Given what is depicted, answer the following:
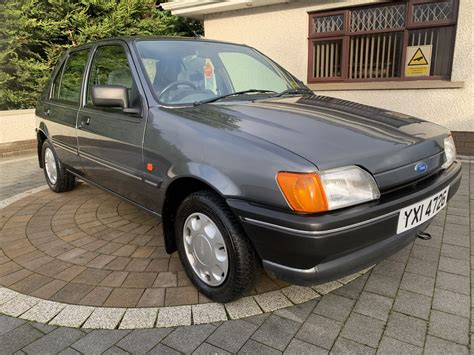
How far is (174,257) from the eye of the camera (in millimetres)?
3012

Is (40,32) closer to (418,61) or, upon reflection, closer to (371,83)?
(371,83)

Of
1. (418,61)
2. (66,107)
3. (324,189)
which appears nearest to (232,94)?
(324,189)

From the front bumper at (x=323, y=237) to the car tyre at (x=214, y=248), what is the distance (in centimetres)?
12

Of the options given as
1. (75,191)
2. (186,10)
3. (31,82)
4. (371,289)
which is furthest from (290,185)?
(31,82)

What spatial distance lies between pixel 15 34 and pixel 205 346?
8.55 metres

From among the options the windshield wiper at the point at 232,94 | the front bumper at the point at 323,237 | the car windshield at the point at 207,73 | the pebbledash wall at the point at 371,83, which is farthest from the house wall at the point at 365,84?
the front bumper at the point at 323,237

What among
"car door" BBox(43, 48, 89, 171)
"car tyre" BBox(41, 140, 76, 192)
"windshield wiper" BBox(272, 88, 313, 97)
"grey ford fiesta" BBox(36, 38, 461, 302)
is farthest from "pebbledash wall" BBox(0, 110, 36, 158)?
"windshield wiper" BBox(272, 88, 313, 97)

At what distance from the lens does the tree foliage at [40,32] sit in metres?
7.96

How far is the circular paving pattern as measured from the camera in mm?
2332

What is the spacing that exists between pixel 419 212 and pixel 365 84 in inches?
204

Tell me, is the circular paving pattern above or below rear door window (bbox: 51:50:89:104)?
below

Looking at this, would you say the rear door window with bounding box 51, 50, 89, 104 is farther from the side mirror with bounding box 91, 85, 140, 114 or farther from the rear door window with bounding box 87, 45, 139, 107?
the side mirror with bounding box 91, 85, 140, 114

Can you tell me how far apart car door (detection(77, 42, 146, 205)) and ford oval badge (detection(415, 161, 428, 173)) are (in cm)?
181

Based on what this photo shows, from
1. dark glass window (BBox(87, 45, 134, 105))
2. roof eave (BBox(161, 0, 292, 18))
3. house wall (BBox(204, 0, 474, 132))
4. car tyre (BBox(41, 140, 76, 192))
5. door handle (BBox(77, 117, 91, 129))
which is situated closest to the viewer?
dark glass window (BBox(87, 45, 134, 105))
